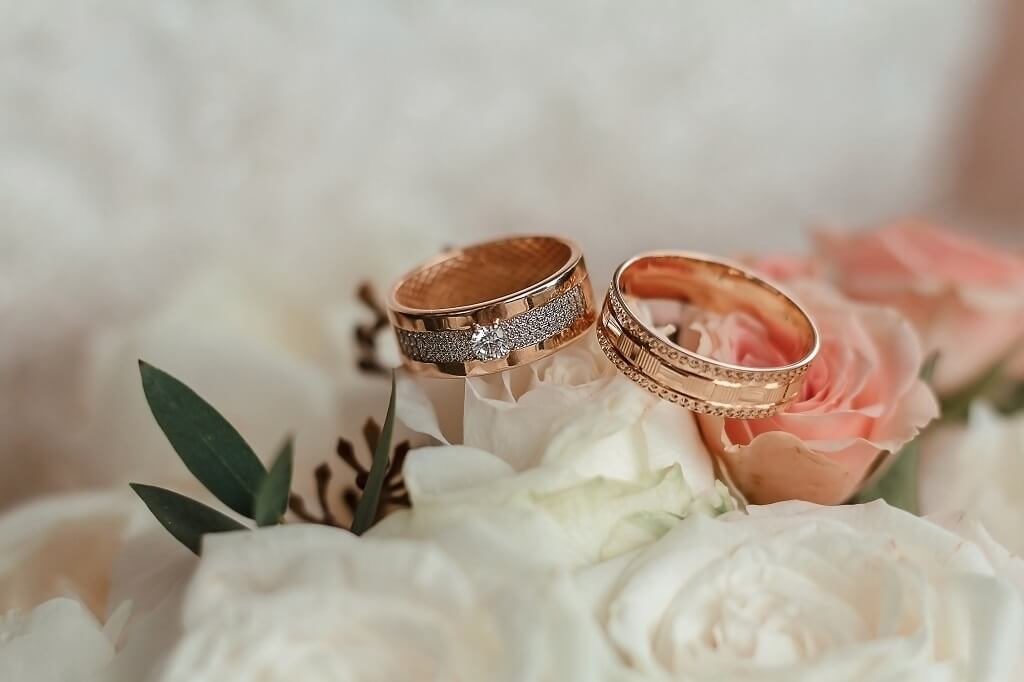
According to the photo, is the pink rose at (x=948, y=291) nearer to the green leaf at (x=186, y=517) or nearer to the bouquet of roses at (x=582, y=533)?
the bouquet of roses at (x=582, y=533)

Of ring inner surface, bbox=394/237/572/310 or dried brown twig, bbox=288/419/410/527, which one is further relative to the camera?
ring inner surface, bbox=394/237/572/310

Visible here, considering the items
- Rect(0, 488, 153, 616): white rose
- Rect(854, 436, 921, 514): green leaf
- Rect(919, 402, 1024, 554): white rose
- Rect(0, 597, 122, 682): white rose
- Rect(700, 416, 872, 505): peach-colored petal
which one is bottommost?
Rect(919, 402, 1024, 554): white rose

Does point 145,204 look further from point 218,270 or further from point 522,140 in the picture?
point 522,140

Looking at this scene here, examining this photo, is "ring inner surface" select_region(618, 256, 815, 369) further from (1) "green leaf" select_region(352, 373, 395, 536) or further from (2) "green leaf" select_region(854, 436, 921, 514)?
(1) "green leaf" select_region(352, 373, 395, 536)

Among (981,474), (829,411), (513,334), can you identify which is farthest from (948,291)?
(513,334)

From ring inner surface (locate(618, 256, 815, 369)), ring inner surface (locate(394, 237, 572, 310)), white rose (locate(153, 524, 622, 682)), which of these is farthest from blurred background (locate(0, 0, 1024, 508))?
white rose (locate(153, 524, 622, 682))
